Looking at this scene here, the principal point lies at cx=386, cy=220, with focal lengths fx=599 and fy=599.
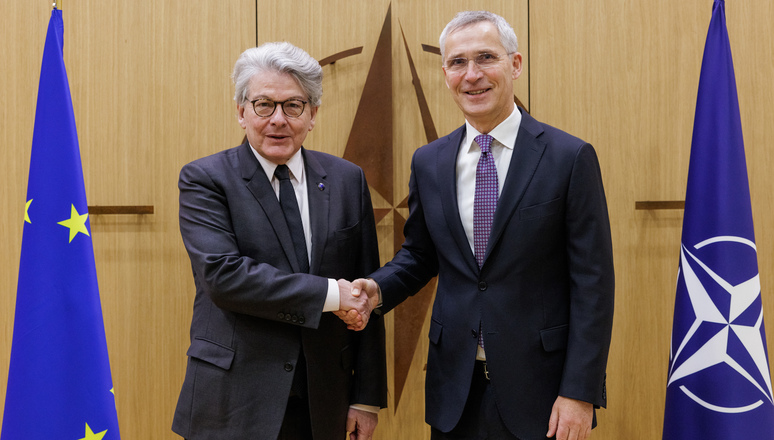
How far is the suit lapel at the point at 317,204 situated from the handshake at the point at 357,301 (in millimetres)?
112

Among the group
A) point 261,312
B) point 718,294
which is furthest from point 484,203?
point 718,294

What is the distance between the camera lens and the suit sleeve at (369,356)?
184 cm

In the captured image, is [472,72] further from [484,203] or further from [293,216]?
[293,216]

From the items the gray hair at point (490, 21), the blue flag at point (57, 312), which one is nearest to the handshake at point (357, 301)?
the gray hair at point (490, 21)

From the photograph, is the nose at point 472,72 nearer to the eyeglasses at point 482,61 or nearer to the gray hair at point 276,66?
the eyeglasses at point 482,61

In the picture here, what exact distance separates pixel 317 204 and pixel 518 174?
1.98 feet

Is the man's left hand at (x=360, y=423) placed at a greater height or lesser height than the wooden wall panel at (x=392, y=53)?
lesser

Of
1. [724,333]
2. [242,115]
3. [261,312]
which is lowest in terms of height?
[724,333]

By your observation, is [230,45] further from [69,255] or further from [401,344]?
[401,344]

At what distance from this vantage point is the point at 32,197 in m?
2.13

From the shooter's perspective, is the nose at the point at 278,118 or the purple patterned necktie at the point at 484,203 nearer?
the purple patterned necktie at the point at 484,203

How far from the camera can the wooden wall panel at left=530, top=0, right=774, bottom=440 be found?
2.52 metres

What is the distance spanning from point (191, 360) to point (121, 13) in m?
1.60

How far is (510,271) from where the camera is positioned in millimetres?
1621
